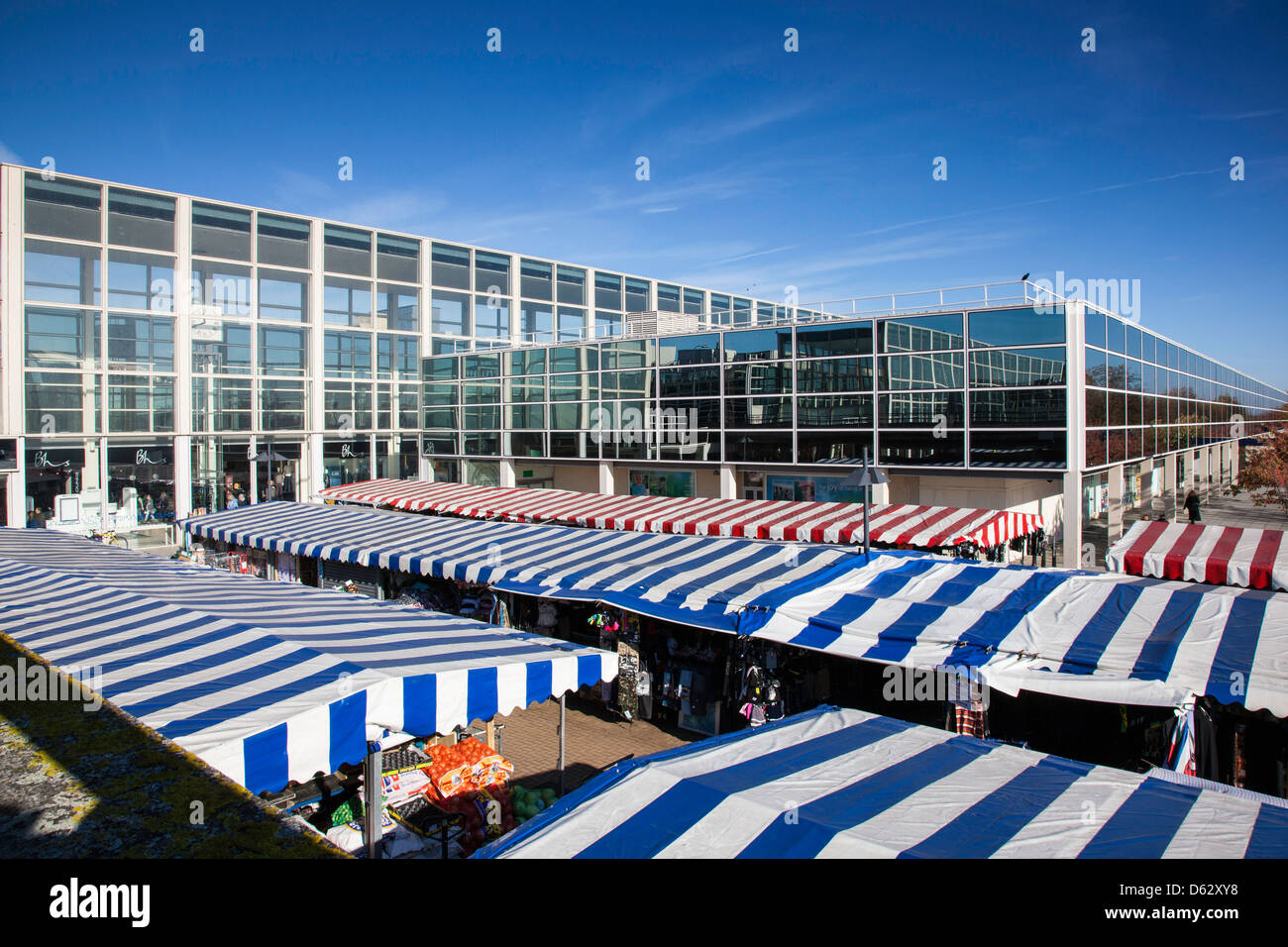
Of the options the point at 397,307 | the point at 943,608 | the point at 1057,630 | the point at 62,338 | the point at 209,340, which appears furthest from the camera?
the point at 397,307

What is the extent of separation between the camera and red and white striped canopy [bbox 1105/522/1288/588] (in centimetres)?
982

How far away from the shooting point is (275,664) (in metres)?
5.76

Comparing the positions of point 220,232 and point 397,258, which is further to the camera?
point 397,258

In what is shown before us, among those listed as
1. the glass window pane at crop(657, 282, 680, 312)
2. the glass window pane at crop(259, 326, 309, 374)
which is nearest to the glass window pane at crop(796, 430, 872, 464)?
the glass window pane at crop(259, 326, 309, 374)

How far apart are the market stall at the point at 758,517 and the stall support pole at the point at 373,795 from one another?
10.9 metres

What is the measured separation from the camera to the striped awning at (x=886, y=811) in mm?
3365

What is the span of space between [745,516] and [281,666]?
12633mm

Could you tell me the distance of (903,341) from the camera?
2047 cm

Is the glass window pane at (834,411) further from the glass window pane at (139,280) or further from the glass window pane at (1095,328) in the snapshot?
the glass window pane at (139,280)

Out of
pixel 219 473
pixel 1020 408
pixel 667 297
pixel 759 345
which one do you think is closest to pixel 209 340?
pixel 219 473

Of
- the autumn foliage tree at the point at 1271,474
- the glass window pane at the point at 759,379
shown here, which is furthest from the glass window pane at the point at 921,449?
the autumn foliage tree at the point at 1271,474

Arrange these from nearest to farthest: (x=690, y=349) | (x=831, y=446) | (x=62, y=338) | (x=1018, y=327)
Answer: (x=1018, y=327), (x=831, y=446), (x=690, y=349), (x=62, y=338)

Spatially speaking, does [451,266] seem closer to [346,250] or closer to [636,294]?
Result: [346,250]
